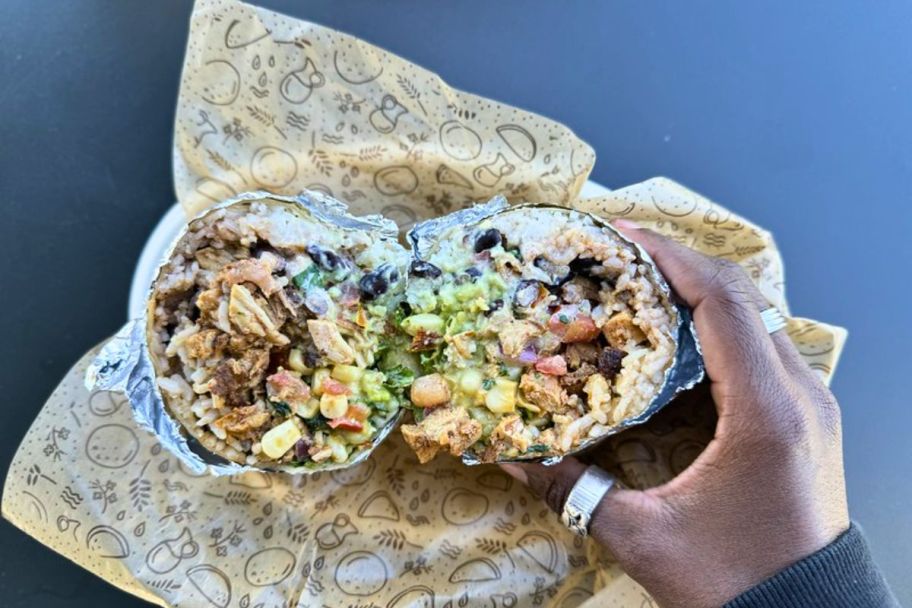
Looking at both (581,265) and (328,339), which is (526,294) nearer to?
(581,265)

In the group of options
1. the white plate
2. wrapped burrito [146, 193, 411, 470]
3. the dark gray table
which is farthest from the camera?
the dark gray table

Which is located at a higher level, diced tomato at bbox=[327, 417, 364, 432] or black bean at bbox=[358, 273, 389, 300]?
black bean at bbox=[358, 273, 389, 300]

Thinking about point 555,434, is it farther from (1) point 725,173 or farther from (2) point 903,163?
(2) point 903,163

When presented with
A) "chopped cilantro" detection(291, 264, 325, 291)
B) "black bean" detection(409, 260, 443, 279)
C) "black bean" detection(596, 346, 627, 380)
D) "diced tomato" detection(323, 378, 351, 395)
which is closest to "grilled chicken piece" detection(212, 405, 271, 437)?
"diced tomato" detection(323, 378, 351, 395)

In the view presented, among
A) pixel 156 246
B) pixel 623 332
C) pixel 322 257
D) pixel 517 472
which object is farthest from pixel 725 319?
pixel 156 246

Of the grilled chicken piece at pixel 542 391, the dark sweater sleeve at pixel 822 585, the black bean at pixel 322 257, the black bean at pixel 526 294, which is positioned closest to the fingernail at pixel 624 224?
the black bean at pixel 526 294

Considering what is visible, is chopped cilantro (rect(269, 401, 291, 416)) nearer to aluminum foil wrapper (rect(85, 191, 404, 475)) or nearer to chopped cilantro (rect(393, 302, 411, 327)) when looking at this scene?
aluminum foil wrapper (rect(85, 191, 404, 475))
